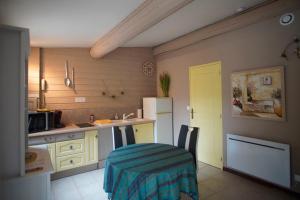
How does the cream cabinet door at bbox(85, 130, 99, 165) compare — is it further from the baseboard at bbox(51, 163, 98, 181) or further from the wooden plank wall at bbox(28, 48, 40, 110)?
the wooden plank wall at bbox(28, 48, 40, 110)

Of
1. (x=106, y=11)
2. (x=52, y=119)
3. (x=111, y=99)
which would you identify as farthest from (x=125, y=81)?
(x=106, y=11)

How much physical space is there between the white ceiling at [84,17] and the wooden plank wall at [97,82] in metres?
0.36

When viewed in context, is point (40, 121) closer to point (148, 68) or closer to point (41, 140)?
point (41, 140)

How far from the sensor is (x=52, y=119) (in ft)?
10.7

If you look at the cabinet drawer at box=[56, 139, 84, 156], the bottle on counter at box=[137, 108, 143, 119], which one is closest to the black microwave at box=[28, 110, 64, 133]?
the cabinet drawer at box=[56, 139, 84, 156]

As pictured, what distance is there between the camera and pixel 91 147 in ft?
11.4

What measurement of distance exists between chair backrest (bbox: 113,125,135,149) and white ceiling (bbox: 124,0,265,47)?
192cm

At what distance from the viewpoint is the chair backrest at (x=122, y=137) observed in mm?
2720

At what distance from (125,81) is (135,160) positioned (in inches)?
110

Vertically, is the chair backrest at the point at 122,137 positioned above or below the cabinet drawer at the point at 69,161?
above

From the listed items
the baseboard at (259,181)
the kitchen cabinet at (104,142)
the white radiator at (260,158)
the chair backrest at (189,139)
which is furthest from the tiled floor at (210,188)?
the chair backrest at (189,139)

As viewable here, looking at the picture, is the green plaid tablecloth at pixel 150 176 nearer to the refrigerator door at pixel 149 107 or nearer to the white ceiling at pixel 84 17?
the white ceiling at pixel 84 17

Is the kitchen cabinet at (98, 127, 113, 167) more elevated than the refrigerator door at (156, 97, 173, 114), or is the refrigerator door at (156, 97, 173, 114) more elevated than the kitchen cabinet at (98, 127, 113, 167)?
the refrigerator door at (156, 97, 173, 114)

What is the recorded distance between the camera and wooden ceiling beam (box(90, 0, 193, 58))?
6.64 feet
